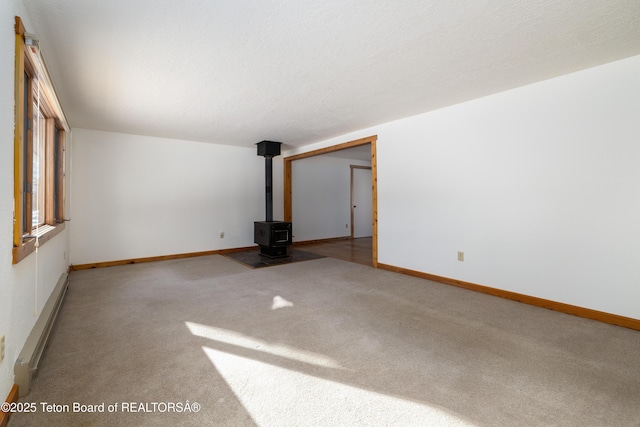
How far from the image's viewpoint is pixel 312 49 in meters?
2.18

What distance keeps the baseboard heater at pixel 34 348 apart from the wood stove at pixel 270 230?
2.98m

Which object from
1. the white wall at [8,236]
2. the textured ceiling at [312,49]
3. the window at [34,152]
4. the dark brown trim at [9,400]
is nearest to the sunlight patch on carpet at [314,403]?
the dark brown trim at [9,400]

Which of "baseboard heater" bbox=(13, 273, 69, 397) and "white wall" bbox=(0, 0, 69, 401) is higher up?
"white wall" bbox=(0, 0, 69, 401)

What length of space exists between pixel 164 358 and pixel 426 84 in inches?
128

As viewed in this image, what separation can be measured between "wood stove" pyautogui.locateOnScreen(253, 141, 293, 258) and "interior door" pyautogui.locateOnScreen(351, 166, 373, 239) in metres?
2.86

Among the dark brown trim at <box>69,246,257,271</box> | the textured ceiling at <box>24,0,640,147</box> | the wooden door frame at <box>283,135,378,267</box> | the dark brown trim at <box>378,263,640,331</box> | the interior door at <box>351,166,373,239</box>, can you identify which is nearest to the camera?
the textured ceiling at <box>24,0,640,147</box>

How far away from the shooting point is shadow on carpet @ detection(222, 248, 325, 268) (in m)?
4.70

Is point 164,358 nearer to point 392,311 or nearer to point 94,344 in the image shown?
point 94,344

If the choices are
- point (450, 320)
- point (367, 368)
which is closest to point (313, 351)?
point (367, 368)

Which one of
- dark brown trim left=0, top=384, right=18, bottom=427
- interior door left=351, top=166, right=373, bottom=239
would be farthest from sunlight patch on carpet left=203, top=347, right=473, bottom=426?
interior door left=351, top=166, right=373, bottom=239

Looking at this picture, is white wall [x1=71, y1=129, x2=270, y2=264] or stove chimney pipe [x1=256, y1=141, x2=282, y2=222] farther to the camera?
stove chimney pipe [x1=256, y1=141, x2=282, y2=222]

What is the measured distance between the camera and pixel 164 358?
1.84m

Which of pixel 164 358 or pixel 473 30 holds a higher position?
pixel 473 30

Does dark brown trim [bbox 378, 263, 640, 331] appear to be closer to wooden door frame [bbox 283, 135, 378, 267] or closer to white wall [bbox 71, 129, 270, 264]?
wooden door frame [bbox 283, 135, 378, 267]
